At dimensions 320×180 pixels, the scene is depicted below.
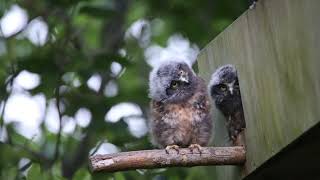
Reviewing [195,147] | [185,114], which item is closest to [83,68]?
[185,114]

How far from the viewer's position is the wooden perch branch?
2852mm

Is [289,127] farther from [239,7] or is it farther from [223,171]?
[239,7]

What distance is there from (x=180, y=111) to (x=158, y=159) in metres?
0.41

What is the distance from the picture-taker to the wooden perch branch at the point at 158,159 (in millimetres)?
2852

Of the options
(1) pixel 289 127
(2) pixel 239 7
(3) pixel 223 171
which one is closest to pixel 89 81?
(2) pixel 239 7

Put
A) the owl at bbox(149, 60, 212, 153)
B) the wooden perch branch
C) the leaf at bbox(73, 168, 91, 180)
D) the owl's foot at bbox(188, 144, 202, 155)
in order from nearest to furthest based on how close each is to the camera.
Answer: the wooden perch branch, the owl's foot at bbox(188, 144, 202, 155), the owl at bbox(149, 60, 212, 153), the leaf at bbox(73, 168, 91, 180)

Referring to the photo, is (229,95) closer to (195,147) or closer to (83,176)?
(195,147)

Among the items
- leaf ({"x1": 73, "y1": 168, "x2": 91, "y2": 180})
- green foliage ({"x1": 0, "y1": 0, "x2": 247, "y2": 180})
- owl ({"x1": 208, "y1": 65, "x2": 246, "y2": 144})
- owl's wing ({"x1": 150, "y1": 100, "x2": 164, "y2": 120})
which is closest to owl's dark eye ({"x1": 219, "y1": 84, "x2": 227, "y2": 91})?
owl ({"x1": 208, "y1": 65, "x2": 246, "y2": 144})

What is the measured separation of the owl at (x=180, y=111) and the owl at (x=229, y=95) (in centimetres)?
10

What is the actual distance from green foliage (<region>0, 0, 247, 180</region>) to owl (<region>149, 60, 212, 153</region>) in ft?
2.09

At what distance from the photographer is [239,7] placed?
4.98m

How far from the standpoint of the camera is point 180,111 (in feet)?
10.8

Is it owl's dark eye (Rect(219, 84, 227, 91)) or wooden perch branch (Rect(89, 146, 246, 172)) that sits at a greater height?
owl's dark eye (Rect(219, 84, 227, 91))

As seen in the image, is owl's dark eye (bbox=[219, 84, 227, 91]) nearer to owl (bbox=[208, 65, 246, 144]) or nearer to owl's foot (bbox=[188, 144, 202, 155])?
owl (bbox=[208, 65, 246, 144])
